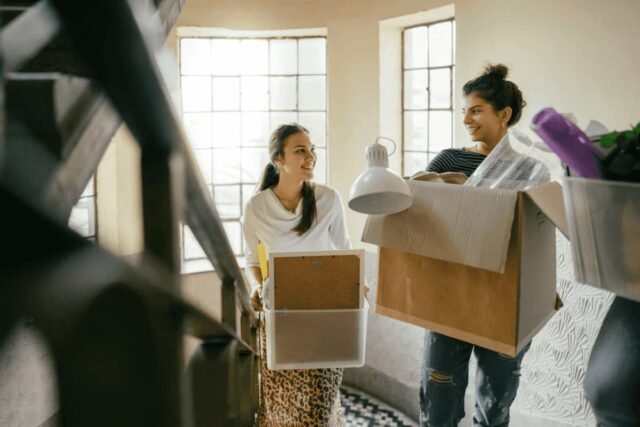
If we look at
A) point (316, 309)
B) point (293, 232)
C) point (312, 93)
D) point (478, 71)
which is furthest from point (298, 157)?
point (312, 93)

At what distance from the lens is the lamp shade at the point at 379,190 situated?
135 centimetres

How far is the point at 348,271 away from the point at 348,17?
2235mm

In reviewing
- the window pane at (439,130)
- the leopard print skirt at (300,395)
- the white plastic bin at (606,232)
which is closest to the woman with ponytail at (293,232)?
the leopard print skirt at (300,395)

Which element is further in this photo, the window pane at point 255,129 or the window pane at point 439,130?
the window pane at point 255,129

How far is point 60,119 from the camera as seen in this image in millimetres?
552

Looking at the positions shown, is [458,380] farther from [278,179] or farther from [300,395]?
[278,179]

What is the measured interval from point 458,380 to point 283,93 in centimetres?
270

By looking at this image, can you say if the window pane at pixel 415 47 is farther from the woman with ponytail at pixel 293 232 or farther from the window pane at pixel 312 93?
the woman with ponytail at pixel 293 232

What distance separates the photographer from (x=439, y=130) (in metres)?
3.58

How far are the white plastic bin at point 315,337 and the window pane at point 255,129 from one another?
231cm

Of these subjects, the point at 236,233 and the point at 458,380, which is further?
the point at 236,233

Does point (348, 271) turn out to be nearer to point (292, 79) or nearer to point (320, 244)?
point (320, 244)

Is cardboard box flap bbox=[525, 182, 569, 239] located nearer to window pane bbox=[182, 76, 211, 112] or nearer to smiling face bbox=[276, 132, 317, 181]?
smiling face bbox=[276, 132, 317, 181]

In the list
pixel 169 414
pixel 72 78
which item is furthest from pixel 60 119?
pixel 169 414
